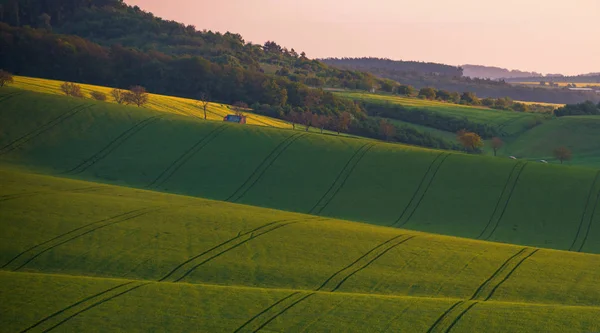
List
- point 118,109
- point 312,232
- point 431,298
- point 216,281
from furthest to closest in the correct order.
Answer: point 118,109 → point 312,232 → point 216,281 → point 431,298

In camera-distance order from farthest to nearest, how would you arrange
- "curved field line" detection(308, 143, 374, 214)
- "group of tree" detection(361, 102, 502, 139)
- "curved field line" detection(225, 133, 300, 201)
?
"group of tree" detection(361, 102, 502, 139) → "curved field line" detection(225, 133, 300, 201) → "curved field line" detection(308, 143, 374, 214)

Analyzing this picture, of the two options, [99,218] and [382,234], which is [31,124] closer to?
[99,218]

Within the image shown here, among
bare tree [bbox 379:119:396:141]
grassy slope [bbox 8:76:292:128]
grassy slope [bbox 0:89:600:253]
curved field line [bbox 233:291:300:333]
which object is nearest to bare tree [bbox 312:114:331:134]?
grassy slope [bbox 8:76:292:128]

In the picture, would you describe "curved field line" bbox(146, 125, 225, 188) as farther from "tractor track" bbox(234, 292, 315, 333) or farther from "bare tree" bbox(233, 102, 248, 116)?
Answer: "tractor track" bbox(234, 292, 315, 333)

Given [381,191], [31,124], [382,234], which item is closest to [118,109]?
A: [31,124]

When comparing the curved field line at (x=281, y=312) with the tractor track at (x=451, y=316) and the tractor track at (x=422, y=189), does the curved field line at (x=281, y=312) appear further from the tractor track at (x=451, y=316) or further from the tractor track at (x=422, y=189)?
the tractor track at (x=422, y=189)

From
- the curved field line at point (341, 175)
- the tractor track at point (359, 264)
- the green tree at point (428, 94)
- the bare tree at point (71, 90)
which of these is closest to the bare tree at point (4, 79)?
the bare tree at point (71, 90)

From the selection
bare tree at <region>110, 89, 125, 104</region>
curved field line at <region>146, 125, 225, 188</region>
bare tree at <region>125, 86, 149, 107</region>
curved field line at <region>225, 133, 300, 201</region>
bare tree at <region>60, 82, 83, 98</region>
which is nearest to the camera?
curved field line at <region>225, 133, 300, 201</region>

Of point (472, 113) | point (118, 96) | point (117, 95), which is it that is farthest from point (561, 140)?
point (117, 95)
